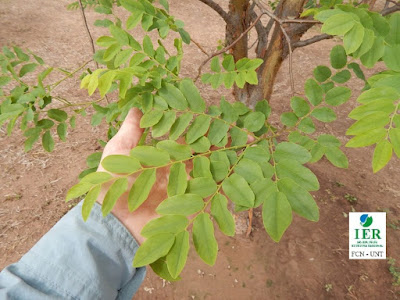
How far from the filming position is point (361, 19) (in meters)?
0.77

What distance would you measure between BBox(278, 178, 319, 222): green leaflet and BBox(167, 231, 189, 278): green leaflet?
9.8 inches

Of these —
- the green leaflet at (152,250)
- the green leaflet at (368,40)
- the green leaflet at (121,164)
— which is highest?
the green leaflet at (368,40)

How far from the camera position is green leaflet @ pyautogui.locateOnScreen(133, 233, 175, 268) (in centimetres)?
60

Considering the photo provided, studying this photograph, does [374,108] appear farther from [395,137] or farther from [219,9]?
[219,9]

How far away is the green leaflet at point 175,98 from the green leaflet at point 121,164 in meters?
0.23

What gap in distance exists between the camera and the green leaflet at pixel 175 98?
2.85ft

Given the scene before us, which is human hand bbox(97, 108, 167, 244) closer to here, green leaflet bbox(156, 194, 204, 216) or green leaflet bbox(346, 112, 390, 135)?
green leaflet bbox(156, 194, 204, 216)

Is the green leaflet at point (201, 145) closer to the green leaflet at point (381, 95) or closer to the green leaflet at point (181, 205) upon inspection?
the green leaflet at point (181, 205)

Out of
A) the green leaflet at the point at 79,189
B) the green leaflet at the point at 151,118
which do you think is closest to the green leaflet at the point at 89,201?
the green leaflet at the point at 79,189

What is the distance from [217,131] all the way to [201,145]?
8cm

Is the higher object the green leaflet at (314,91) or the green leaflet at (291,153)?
the green leaflet at (314,91)

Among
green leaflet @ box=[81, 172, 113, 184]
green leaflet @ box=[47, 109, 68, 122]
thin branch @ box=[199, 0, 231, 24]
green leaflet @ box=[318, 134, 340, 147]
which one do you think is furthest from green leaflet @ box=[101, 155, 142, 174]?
thin branch @ box=[199, 0, 231, 24]

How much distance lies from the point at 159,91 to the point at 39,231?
183 cm

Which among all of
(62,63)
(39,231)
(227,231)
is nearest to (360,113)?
(227,231)
